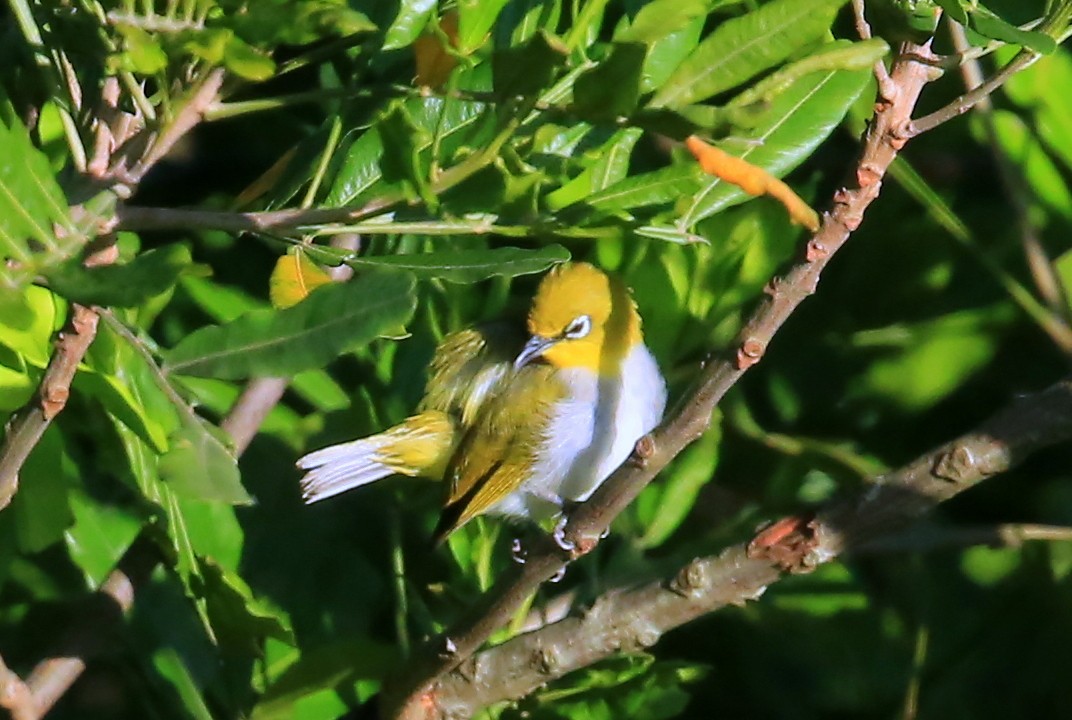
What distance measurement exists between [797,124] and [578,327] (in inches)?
27.4

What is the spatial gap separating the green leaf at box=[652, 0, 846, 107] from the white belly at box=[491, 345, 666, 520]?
0.95 metres

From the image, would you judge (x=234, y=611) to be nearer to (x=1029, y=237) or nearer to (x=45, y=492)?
(x=45, y=492)

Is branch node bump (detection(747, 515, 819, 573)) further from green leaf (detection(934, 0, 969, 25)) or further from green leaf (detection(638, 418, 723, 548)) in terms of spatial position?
green leaf (detection(934, 0, 969, 25))

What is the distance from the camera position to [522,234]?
28.3 inches

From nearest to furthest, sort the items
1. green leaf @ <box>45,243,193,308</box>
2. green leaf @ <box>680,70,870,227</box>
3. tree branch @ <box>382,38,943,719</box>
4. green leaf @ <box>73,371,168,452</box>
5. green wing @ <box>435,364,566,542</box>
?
green leaf @ <box>45,243,193,308</box>
tree branch @ <box>382,38,943,719</box>
green leaf @ <box>73,371,168,452</box>
green leaf @ <box>680,70,870,227</box>
green wing @ <box>435,364,566,542</box>

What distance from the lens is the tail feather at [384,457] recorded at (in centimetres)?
133

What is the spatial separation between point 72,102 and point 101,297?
0.23 m

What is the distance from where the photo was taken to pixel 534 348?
159 centimetres

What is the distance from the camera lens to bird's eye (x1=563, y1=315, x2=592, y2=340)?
1.59 meters

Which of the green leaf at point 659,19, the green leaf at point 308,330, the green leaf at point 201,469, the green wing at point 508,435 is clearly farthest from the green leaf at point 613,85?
the green wing at point 508,435

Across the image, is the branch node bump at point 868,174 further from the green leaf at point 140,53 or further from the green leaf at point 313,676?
the green leaf at point 313,676

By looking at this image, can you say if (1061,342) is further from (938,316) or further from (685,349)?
(685,349)

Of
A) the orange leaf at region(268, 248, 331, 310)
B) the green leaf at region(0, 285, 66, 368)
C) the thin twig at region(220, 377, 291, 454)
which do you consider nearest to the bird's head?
the thin twig at region(220, 377, 291, 454)

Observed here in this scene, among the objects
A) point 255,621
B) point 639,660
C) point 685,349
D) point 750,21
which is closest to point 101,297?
point 750,21
